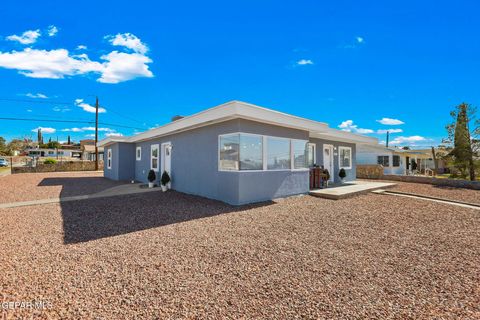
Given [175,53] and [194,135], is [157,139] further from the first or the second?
[175,53]

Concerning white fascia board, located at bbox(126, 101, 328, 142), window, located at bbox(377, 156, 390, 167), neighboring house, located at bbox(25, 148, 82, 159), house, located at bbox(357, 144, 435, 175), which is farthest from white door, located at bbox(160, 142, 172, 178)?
neighboring house, located at bbox(25, 148, 82, 159)

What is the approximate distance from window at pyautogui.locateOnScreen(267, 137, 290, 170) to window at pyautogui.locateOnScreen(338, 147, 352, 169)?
21.0ft

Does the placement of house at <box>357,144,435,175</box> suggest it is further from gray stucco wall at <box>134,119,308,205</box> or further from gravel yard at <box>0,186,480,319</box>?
gravel yard at <box>0,186,480,319</box>

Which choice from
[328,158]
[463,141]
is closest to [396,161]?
[463,141]

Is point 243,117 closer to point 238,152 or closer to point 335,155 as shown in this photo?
point 238,152

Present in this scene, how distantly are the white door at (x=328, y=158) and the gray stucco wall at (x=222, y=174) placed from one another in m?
3.76

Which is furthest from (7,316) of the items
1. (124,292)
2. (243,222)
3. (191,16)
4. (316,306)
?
(191,16)

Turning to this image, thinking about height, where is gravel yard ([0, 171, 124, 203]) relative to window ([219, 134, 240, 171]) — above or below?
below

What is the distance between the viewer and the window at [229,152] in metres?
6.98

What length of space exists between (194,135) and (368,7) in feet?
25.4

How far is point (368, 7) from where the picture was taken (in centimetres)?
788

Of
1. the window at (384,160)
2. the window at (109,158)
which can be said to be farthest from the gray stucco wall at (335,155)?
the window at (109,158)

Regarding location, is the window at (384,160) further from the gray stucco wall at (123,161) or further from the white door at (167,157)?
the gray stucco wall at (123,161)

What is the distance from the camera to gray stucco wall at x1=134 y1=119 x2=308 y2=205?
7.11 m
